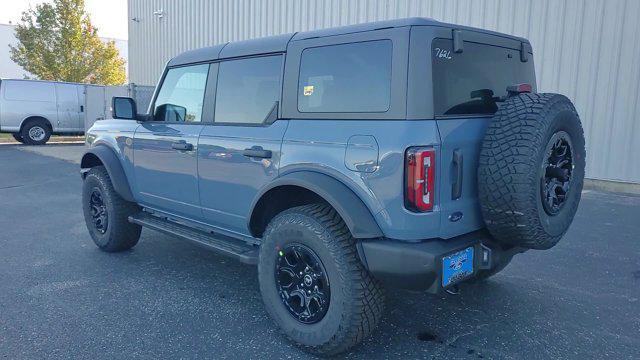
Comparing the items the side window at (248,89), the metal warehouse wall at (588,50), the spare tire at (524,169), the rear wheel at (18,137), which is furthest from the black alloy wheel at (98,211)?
the rear wheel at (18,137)

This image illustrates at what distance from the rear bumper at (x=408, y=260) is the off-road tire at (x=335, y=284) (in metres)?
0.11

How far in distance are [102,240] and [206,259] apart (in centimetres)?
107

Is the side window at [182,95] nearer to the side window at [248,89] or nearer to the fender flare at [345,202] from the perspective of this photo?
the side window at [248,89]

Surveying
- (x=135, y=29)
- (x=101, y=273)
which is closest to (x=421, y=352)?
(x=101, y=273)

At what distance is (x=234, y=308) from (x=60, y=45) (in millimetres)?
22979

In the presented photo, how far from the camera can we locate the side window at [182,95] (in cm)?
396

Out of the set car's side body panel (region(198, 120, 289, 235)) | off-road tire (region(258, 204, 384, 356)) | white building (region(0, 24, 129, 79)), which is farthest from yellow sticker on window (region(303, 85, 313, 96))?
white building (region(0, 24, 129, 79))

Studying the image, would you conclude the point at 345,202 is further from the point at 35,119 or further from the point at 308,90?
the point at 35,119

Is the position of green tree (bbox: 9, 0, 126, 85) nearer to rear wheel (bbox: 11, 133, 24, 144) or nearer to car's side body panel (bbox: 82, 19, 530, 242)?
rear wheel (bbox: 11, 133, 24, 144)

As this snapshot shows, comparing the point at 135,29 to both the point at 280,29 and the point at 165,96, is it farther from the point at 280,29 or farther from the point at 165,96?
the point at 165,96

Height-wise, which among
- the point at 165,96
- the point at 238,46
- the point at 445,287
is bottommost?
the point at 445,287

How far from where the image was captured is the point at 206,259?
4.71 m

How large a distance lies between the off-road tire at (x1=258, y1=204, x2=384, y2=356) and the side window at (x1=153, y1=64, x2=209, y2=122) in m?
1.47

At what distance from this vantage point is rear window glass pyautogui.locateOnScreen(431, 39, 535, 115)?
8.87 feet
